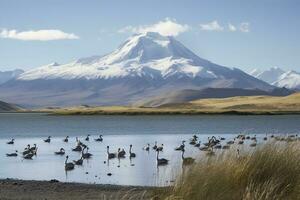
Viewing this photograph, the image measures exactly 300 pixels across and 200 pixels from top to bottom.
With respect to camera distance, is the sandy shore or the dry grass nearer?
the dry grass

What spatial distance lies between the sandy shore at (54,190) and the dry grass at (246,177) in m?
6.01

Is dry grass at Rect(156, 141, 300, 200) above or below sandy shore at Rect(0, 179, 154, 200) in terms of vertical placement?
above

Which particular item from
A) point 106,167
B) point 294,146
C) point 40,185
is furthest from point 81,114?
point 294,146

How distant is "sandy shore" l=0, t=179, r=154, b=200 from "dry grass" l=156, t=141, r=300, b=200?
6010 mm

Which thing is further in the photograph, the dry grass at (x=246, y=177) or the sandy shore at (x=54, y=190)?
the sandy shore at (x=54, y=190)

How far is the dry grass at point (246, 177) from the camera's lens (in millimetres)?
10844

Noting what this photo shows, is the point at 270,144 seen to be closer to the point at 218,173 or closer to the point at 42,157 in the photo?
the point at 218,173

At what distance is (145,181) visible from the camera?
25609mm

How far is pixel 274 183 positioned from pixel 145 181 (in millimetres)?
14094

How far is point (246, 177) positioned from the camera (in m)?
12.4

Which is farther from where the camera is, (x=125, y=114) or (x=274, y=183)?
(x=125, y=114)

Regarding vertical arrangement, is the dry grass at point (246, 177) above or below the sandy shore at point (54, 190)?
above

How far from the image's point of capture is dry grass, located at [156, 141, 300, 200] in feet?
35.6

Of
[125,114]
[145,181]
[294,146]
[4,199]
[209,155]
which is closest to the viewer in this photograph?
[209,155]
